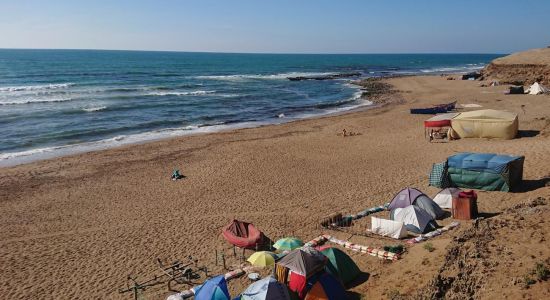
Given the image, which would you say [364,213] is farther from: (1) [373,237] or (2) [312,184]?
(2) [312,184]

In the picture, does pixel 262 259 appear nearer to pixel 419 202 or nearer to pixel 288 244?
pixel 288 244

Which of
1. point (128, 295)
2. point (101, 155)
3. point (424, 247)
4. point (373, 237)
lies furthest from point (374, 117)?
point (128, 295)

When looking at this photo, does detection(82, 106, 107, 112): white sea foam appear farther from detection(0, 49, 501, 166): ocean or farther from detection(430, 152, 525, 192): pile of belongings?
detection(430, 152, 525, 192): pile of belongings

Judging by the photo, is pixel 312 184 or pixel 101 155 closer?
pixel 312 184

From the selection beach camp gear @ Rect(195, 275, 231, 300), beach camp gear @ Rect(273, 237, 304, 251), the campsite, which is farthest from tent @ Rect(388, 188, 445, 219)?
beach camp gear @ Rect(195, 275, 231, 300)

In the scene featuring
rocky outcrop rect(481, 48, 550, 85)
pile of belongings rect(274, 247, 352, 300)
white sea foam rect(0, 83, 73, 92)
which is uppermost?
rocky outcrop rect(481, 48, 550, 85)

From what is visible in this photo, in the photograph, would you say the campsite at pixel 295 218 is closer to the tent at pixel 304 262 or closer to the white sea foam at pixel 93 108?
the tent at pixel 304 262

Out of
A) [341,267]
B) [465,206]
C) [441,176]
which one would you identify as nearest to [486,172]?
[441,176]
